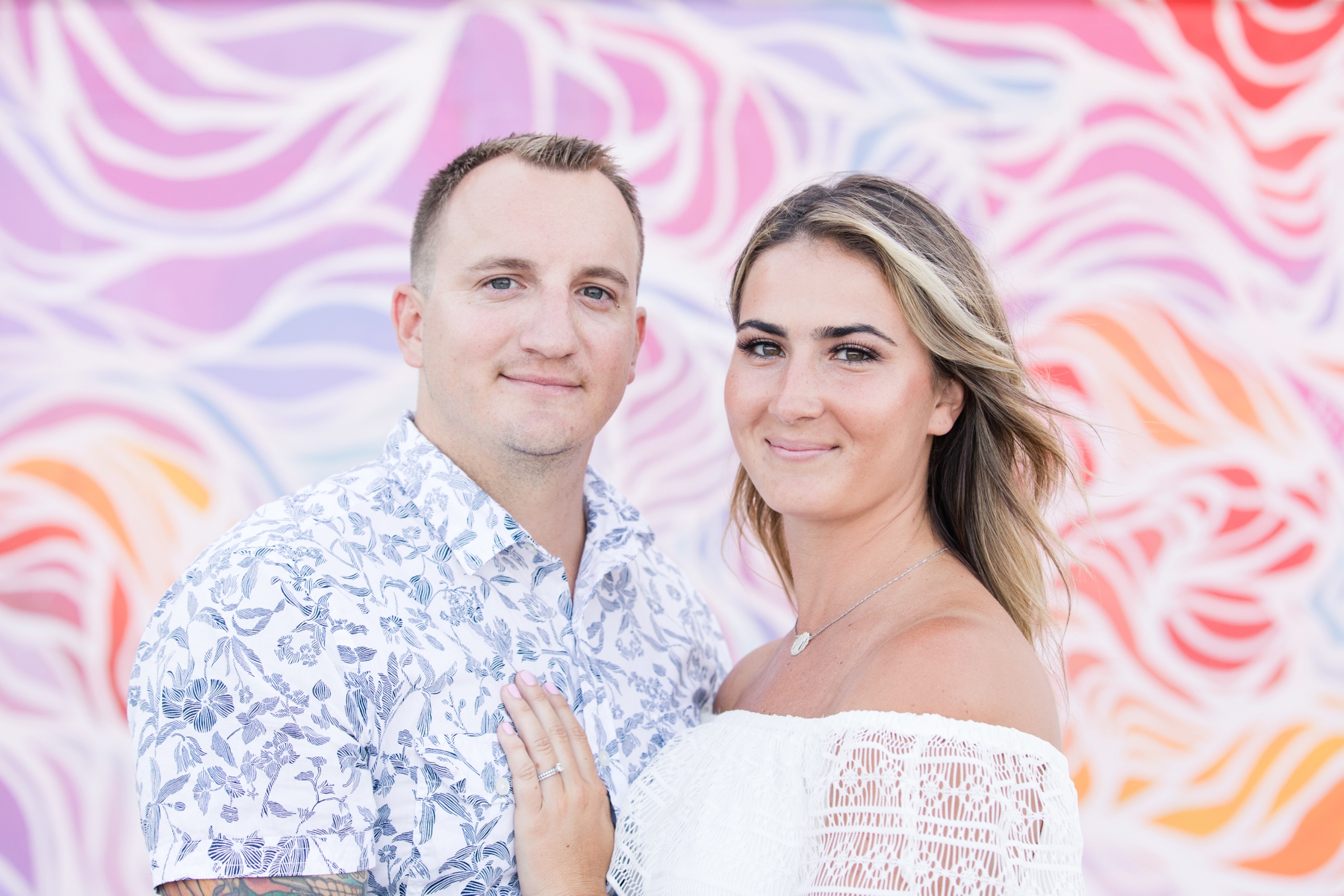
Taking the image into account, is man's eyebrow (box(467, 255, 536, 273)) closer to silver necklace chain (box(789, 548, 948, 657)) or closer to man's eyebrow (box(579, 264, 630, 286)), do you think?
man's eyebrow (box(579, 264, 630, 286))

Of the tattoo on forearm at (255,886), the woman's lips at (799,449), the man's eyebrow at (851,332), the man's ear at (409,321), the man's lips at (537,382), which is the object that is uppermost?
the man's ear at (409,321)

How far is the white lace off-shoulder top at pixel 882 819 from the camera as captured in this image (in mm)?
1444

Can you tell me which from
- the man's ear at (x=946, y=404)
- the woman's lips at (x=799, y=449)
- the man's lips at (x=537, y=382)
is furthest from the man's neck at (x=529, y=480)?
the man's ear at (x=946, y=404)

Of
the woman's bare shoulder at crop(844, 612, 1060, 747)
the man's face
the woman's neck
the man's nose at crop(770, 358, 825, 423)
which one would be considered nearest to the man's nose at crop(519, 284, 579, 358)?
the man's face

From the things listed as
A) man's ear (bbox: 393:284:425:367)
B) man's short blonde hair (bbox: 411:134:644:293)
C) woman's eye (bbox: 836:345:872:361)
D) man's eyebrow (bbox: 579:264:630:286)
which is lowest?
woman's eye (bbox: 836:345:872:361)

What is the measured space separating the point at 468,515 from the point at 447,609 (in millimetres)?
185

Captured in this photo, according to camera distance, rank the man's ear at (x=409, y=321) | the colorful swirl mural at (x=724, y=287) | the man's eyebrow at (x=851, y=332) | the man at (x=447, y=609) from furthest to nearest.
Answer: the colorful swirl mural at (x=724, y=287)
the man's ear at (x=409, y=321)
the man's eyebrow at (x=851, y=332)
the man at (x=447, y=609)

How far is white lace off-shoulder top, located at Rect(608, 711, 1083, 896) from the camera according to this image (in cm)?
144

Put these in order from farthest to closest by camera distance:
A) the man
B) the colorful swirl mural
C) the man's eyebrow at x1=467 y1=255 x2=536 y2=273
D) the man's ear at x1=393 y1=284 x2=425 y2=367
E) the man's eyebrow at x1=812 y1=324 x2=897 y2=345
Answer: the colorful swirl mural → the man's ear at x1=393 y1=284 x2=425 y2=367 → the man's eyebrow at x1=467 y1=255 x2=536 y2=273 → the man's eyebrow at x1=812 y1=324 x2=897 y2=345 → the man

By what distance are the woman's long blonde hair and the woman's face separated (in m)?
0.04

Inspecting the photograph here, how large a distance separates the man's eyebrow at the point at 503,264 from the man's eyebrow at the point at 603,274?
11 centimetres

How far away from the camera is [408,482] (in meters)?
1.99

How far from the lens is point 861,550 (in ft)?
6.60

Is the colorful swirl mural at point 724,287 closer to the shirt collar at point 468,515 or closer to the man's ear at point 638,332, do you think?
the man's ear at point 638,332
